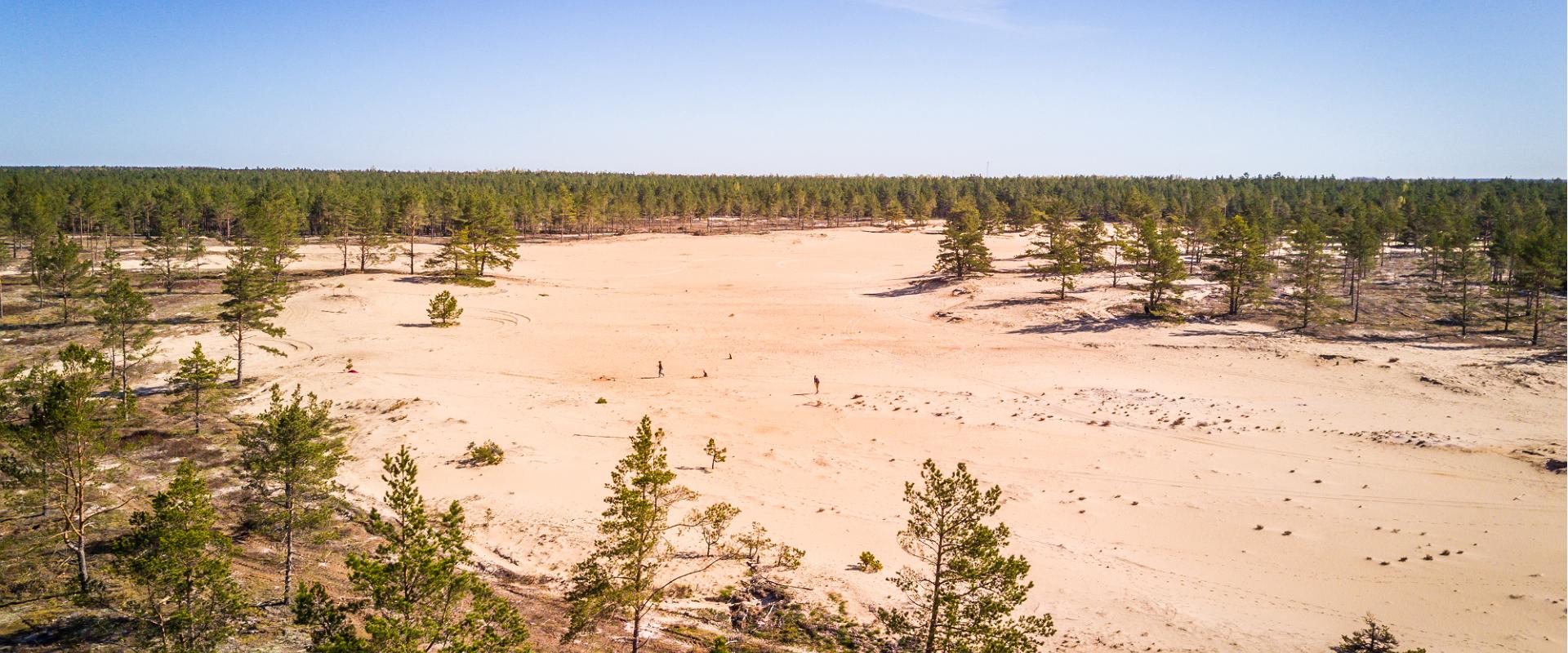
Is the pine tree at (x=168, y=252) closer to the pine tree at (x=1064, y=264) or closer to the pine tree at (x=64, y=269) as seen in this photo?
the pine tree at (x=64, y=269)

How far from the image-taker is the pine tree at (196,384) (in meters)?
32.8

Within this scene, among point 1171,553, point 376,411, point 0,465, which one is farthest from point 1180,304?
point 0,465

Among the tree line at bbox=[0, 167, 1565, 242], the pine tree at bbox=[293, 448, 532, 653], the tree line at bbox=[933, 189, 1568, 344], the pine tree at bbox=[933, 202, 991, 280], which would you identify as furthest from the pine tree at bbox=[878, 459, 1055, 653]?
the tree line at bbox=[0, 167, 1565, 242]

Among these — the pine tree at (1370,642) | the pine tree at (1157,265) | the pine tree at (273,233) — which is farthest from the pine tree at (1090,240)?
the pine tree at (273,233)

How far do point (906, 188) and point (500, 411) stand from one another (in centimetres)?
16024

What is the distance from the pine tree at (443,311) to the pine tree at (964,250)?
43434mm

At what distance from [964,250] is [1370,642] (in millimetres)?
60580

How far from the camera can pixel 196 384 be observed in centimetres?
3444

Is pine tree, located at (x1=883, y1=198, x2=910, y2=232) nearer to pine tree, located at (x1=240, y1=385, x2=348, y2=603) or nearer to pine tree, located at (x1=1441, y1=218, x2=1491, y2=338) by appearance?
pine tree, located at (x1=1441, y1=218, x2=1491, y2=338)

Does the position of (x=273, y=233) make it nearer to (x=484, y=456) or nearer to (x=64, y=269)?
(x=64, y=269)

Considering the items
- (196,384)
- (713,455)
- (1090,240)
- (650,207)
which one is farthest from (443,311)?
(650,207)

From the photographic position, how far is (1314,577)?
2266 centimetres

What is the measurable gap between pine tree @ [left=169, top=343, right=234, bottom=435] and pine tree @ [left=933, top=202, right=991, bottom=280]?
5817 centimetres

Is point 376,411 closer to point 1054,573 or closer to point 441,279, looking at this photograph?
point 1054,573
